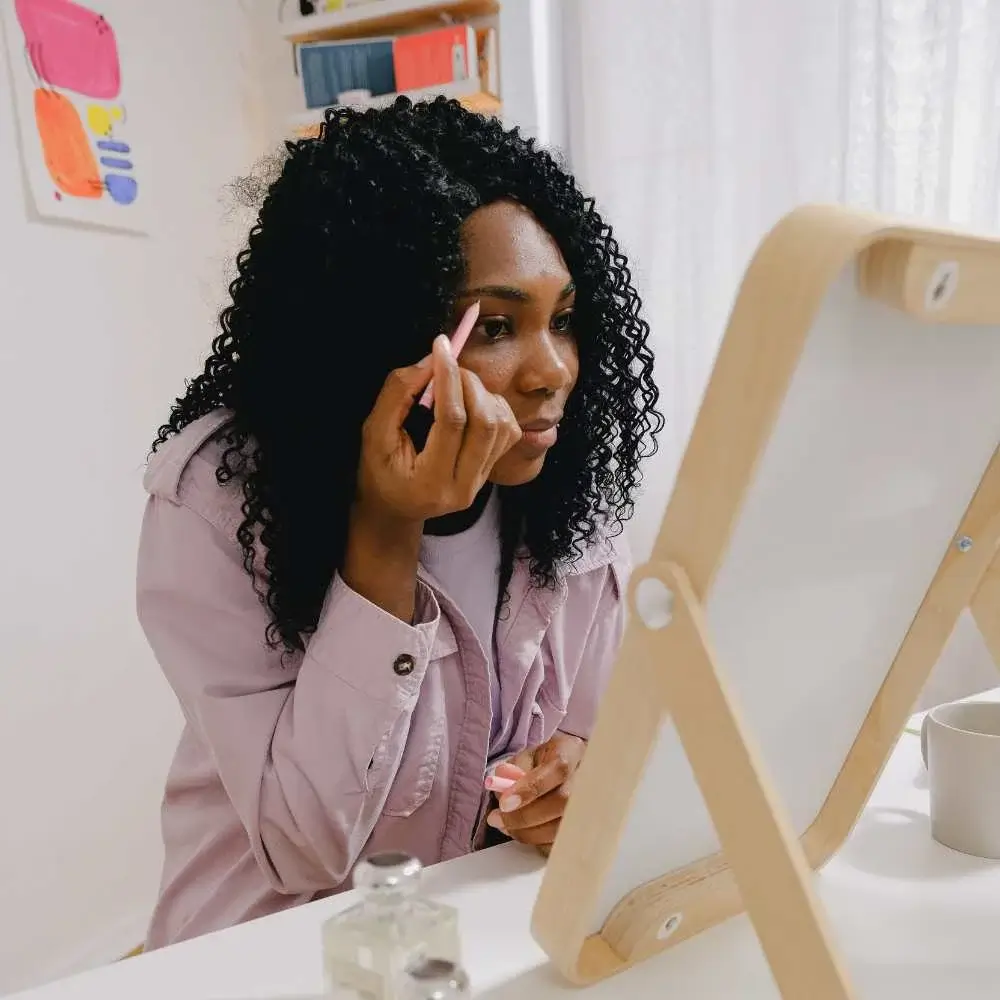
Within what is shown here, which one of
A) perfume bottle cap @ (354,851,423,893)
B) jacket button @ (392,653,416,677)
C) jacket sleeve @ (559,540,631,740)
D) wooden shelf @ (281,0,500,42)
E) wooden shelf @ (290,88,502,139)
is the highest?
wooden shelf @ (281,0,500,42)

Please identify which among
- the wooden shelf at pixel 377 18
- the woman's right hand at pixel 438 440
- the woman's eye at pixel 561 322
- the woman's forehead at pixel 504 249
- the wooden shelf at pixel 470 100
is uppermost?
the wooden shelf at pixel 377 18

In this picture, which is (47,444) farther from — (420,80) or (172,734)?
(420,80)

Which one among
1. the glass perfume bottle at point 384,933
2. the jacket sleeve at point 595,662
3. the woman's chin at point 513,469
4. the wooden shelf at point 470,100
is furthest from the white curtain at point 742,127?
the glass perfume bottle at point 384,933

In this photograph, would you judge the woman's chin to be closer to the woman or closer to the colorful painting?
the woman

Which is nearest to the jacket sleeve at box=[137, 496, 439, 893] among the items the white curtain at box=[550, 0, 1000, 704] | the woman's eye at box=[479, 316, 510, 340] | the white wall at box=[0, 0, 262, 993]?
the woman's eye at box=[479, 316, 510, 340]

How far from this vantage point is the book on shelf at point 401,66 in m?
1.61

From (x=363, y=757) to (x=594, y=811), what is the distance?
31cm

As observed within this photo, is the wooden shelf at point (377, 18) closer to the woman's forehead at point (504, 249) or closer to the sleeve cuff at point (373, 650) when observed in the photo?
the woman's forehead at point (504, 249)

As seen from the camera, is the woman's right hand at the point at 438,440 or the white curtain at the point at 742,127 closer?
the woman's right hand at the point at 438,440

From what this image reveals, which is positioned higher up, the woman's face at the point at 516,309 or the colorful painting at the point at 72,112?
the colorful painting at the point at 72,112

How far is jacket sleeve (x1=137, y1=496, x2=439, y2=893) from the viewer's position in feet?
2.28

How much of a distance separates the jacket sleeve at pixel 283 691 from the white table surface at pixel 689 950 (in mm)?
129

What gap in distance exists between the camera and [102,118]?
1.60m

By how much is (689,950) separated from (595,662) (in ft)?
1.49
